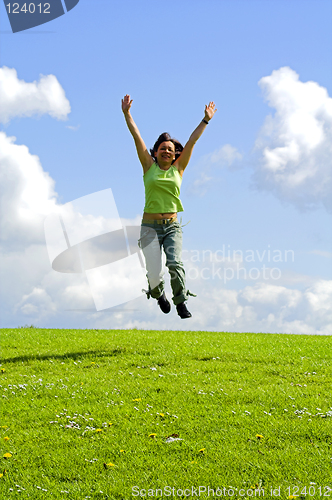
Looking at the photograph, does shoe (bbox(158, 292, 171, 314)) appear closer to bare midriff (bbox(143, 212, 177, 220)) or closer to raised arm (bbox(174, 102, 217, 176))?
bare midriff (bbox(143, 212, 177, 220))

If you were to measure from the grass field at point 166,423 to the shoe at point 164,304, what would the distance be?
5.02ft

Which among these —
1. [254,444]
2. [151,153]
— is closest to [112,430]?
[254,444]

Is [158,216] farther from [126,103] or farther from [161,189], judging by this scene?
[126,103]

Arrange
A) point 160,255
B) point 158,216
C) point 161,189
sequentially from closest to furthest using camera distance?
point 161,189 < point 158,216 < point 160,255

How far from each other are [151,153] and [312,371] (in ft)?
20.6

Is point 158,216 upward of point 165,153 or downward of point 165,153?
downward

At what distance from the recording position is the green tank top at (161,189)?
862cm

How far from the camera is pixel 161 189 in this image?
8672 millimetres

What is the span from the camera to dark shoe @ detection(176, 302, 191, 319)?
883 cm

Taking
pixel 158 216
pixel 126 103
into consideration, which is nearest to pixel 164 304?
pixel 158 216

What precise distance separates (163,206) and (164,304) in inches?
80.1

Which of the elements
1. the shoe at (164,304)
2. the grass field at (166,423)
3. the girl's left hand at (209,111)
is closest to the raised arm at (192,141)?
the girl's left hand at (209,111)

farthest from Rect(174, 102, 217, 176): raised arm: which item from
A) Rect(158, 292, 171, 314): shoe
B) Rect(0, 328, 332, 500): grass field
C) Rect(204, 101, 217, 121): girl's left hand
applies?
Rect(0, 328, 332, 500): grass field

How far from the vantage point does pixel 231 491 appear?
17.9 ft
